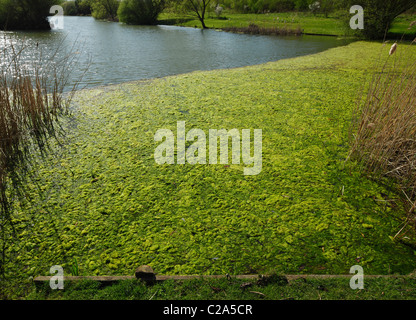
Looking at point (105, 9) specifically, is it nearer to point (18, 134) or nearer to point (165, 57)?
point (165, 57)

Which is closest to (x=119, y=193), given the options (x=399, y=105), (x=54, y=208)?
(x=54, y=208)

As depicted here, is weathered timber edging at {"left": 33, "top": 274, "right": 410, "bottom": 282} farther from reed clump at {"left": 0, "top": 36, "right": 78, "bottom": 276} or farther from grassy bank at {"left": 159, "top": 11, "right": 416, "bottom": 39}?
grassy bank at {"left": 159, "top": 11, "right": 416, "bottom": 39}

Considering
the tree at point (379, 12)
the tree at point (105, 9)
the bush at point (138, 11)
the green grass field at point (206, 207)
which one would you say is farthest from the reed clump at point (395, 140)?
the tree at point (105, 9)

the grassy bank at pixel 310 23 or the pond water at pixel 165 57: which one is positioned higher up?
the grassy bank at pixel 310 23

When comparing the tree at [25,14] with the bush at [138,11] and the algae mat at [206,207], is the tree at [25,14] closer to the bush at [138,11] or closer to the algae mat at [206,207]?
the bush at [138,11]

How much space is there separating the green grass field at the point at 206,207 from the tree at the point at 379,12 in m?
9.43

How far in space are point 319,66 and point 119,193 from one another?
601cm

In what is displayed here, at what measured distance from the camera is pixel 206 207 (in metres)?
1.96

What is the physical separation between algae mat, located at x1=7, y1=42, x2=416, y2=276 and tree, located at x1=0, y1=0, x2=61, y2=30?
46.2 ft

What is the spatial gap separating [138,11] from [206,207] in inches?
878

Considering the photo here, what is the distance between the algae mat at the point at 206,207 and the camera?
154 cm

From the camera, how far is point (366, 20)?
1058cm

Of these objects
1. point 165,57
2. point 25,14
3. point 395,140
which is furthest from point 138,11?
point 395,140
